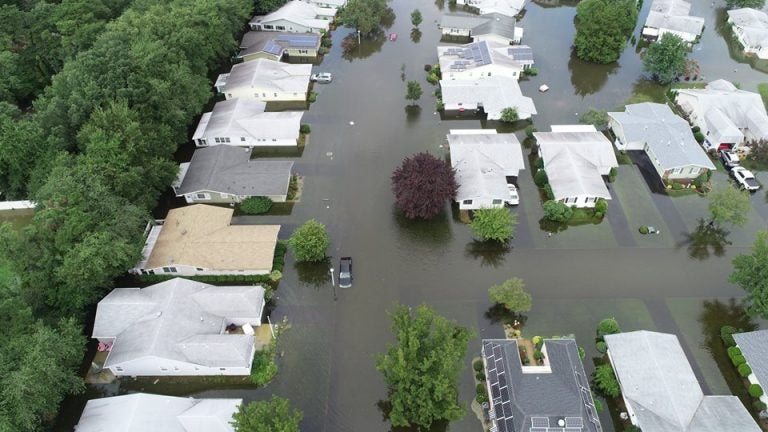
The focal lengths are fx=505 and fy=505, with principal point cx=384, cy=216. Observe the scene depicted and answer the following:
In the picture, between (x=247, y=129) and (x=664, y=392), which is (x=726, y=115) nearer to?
(x=664, y=392)

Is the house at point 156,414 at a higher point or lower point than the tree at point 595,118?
lower

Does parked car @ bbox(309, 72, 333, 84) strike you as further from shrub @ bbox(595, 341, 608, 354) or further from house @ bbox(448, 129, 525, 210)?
shrub @ bbox(595, 341, 608, 354)

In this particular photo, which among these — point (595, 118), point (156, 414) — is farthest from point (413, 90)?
point (156, 414)

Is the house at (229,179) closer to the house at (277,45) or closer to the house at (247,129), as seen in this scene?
the house at (247,129)

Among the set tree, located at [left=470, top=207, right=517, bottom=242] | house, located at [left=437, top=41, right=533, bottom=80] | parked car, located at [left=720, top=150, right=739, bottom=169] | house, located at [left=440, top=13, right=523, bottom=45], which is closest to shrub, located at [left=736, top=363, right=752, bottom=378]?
A: tree, located at [left=470, top=207, right=517, bottom=242]

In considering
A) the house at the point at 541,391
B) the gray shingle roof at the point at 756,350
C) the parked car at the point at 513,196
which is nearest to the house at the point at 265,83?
the parked car at the point at 513,196

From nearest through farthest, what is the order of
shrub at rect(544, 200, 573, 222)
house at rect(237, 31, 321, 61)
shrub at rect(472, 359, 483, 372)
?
shrub at rect(472, 359, 483, 372) < shrub at rect(544, 200, 573, 222) < house at rect(237, 31, 321, 61)
